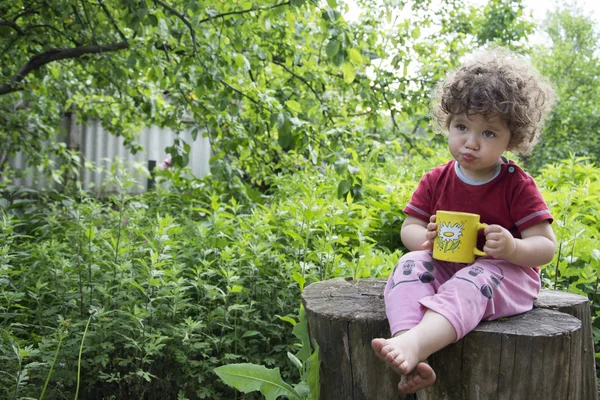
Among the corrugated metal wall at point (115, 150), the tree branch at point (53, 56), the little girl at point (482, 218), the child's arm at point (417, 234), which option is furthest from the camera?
the corrugated metal wall at point (115, 150)

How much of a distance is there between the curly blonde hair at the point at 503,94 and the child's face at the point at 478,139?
0.08 feet

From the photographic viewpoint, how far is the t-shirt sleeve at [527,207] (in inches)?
80.2

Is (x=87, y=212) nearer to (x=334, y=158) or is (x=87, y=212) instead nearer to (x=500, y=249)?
(x=334, y=158)

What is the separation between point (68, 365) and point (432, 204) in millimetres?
1618

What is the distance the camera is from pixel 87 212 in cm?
326

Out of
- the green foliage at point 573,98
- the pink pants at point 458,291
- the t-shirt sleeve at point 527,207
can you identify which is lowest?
the pink pants at point 458,291

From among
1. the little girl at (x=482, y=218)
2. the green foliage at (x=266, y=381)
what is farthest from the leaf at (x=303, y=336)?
the little girl at (x=482, y=218)

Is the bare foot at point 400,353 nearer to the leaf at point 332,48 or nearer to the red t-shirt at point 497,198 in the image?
the red t-shirt at point 497,198

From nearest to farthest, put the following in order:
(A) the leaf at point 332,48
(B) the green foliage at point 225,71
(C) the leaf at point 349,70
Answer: (A) the leaf at point 332,48
(C) the leaf at point 349,70
(B) the green foliage at point 225,71

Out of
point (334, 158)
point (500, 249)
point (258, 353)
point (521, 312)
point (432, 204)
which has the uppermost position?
point (334, 158)

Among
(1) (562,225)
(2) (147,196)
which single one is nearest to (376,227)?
(1) (562,225)

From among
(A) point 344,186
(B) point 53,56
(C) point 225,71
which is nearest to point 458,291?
(A) point 344,186

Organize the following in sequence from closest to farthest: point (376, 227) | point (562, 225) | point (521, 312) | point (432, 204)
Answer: point (521, 312)
point (432, 204)
point (562, 225)
point (376, 227)

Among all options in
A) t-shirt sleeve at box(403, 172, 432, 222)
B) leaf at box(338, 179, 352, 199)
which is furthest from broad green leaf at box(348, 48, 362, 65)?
t-shirt sleeve at box(403, 172, 432, 222)
